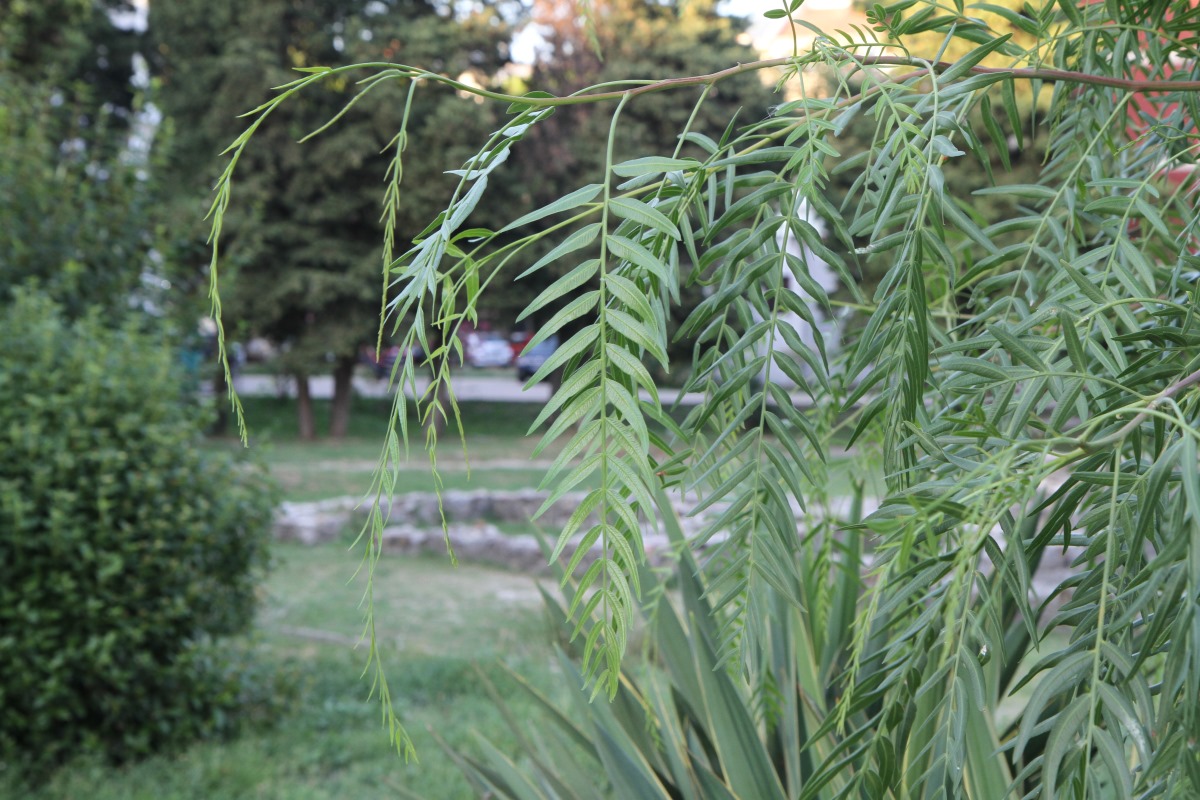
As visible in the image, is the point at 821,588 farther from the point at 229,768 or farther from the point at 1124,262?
the point at 229,768

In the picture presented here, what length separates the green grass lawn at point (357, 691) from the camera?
10.9ft

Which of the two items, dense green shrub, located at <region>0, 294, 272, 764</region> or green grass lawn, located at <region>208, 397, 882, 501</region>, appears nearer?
dense green shrub, located at <region>0, 294, 272, 764</region>

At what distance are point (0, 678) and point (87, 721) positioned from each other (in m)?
0.39

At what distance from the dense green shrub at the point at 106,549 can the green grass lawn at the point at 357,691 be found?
18 centimetres

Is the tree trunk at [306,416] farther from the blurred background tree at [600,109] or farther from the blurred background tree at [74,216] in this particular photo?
the blurred background tree at [74,216]

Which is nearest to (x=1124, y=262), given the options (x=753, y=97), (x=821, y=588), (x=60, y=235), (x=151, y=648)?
(x=821, y=588)

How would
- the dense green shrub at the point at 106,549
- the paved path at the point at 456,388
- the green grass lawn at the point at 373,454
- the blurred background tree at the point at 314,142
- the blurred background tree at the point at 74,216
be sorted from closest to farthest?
the dense green shrub at the point at 106,549 < the blurred background tree at the point at 74,216 < the green grass lawn at the point at 373,454 < the blurred background tree at the point at 314,142 < the paved path at the point at 456,388

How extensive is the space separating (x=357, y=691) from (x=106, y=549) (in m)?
1.46

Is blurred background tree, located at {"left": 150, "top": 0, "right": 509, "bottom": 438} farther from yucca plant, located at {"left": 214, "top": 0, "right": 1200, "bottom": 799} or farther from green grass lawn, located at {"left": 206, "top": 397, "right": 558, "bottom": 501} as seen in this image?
yucca plant, located at {"left": 214, "top": 0, "right": 1200, "bottom": 799}

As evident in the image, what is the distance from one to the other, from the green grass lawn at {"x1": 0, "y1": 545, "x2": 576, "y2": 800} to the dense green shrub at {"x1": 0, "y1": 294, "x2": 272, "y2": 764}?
179 millimetres

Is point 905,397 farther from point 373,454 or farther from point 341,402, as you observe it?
point 341,402

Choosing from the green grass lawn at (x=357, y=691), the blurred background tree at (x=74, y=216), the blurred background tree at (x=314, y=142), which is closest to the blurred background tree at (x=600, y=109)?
the blurred background tree at (x=314, y=142)

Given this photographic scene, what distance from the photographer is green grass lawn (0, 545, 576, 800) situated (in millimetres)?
3314

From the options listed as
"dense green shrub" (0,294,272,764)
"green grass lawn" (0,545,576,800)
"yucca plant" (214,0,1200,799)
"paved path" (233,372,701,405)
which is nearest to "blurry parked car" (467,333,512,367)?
"paved path" (233,372,701,405)
